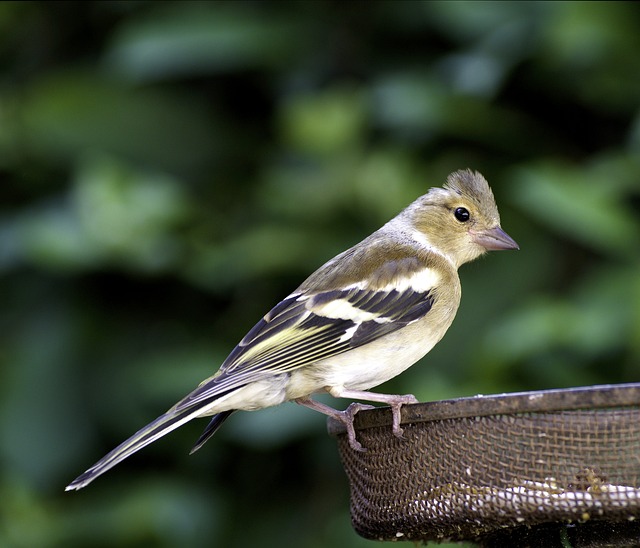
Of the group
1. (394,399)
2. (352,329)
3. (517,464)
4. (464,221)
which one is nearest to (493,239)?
(464,221)

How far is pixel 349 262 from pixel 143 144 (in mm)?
2315

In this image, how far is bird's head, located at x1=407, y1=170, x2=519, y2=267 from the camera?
4078 mm

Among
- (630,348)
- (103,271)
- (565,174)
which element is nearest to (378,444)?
(630,348)

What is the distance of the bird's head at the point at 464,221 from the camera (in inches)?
161

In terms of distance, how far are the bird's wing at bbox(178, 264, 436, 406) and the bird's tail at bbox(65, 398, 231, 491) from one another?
145 millimetres

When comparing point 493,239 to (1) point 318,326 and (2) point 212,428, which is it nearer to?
(1) point 318,326

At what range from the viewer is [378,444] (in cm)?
289

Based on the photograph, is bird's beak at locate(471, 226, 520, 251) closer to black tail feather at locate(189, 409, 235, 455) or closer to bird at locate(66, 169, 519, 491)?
bird at locate(66, 169, 519, 491)

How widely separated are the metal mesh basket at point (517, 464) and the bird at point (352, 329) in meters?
0.35

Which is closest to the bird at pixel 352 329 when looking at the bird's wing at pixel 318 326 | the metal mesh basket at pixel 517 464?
the bird's wing at pixel 318 326

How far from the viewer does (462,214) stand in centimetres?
411

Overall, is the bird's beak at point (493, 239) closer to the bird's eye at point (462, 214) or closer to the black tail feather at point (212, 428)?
the bird's eye at point (462, 214)

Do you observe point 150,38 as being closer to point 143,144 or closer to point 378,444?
point 143,144

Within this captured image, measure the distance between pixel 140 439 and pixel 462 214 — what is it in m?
Answer: 1.67
